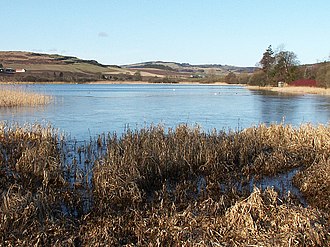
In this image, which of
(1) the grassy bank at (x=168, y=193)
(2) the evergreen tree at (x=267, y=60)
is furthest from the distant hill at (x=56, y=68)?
(1) the grassy bank at (x=168, y=193)

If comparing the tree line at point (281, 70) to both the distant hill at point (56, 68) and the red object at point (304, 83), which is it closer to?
the red object at point (304, 83)

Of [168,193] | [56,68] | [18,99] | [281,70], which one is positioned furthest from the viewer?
[56,68]

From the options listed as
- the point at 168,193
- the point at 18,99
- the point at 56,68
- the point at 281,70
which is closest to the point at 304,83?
the point at 281,70

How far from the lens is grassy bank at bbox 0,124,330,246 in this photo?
496cm

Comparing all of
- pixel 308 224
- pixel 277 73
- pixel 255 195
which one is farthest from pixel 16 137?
pixel 277 73

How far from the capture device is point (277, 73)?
203ft

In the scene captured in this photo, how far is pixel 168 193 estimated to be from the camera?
6.95 m

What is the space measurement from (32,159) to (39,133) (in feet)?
10.5

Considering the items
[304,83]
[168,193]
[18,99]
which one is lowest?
[168,193]

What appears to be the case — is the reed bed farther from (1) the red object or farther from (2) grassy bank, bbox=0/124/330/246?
(1) the red object

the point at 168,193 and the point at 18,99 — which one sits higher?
the point at 18,99

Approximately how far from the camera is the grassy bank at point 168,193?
496 centimetres

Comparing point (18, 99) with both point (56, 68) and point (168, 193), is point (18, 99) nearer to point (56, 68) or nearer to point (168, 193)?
point (168, 193)

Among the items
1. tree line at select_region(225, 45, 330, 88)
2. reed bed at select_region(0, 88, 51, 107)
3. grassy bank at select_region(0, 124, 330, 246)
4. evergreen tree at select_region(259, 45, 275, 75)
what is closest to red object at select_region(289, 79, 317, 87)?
tree line at select_region(225, 45, 330, 88)
